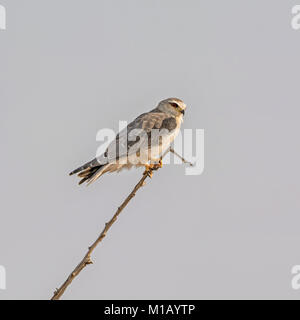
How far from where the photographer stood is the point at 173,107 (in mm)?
8117

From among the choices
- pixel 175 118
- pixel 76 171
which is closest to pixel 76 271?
pixel 76 171

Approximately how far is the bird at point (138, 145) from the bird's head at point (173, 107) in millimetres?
85

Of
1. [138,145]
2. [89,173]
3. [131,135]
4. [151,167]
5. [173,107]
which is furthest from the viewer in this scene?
[173,107]

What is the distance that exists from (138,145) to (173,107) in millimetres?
1315

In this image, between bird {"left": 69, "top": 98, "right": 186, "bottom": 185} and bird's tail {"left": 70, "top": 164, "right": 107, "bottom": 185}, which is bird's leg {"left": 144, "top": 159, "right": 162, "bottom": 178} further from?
bird's tail {"left": 70, "top": 164, "right": 107, "bottom": 185}

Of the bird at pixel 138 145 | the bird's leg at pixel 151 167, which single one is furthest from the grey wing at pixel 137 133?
the bird's leg at pixel 151 167

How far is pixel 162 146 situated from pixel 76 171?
1.63 meters

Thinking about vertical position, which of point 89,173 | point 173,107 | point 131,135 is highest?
point 173,107

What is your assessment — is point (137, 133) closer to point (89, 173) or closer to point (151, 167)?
point (151, 167)

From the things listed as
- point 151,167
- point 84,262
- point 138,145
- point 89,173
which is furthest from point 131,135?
point 84,262

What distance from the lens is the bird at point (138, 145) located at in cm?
623

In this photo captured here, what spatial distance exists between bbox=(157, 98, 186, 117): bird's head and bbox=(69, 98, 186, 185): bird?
8cm

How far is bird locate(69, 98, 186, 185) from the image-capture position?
6227 millimetres

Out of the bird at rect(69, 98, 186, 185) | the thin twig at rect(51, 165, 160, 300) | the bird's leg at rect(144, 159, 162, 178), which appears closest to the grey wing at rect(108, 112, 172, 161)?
the bird at rect(69, 98, 186, 185)
